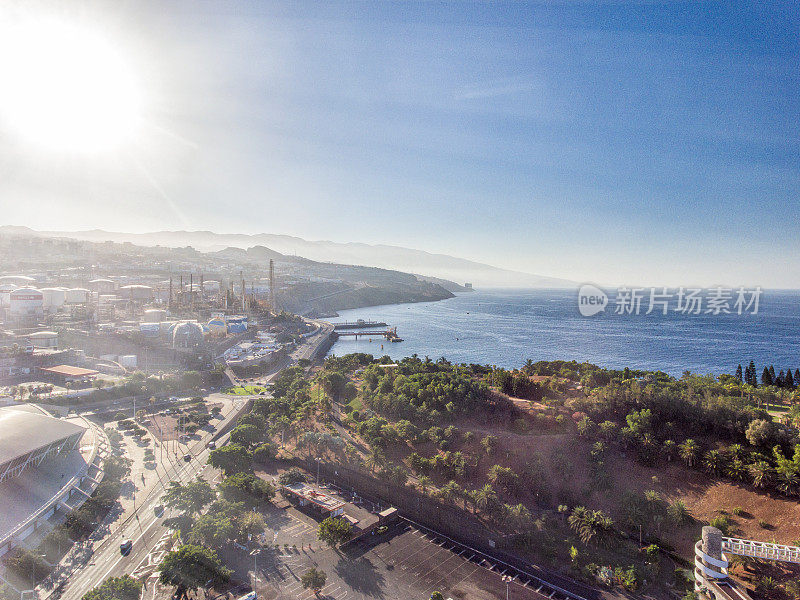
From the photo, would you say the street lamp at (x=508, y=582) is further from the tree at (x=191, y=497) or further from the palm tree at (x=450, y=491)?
the tree at (x=191, y=497)

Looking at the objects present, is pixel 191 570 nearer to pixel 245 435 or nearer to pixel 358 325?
pixel 245 435

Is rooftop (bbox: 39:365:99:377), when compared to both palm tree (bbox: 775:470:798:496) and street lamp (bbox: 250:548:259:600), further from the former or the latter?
palm tree (bbox: 775:470:798:496)

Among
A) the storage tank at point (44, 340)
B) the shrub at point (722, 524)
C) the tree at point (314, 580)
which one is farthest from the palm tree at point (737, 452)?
the storage tank at point (44, 340)

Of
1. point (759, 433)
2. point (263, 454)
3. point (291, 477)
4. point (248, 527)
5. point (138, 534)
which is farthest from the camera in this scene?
point (263, 454)

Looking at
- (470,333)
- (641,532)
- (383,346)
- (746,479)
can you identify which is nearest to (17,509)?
(641,532)

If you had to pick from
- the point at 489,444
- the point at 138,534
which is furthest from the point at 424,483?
the point at 138,534
